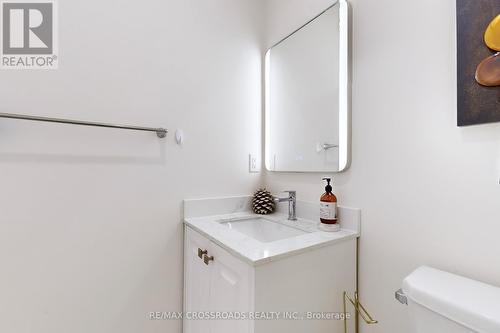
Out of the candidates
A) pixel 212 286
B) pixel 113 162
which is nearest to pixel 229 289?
pixel 212 286

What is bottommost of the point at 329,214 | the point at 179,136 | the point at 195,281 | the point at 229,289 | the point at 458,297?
the point at 195,281

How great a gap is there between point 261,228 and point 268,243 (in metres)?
0.43

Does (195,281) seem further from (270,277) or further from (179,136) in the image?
(179,136)

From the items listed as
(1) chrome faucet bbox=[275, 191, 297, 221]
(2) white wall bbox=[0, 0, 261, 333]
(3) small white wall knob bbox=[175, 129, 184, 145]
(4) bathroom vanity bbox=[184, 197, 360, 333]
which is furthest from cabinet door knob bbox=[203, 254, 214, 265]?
(3) small white wall knob bbox=[175, 129, 184, 145]

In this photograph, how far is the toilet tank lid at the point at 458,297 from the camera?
1.59 ft

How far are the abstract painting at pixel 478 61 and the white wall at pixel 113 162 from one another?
37.4 inches

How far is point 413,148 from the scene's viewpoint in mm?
776

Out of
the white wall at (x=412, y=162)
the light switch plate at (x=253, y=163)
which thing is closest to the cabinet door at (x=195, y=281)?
the light switch plate at (x=253, y=163)

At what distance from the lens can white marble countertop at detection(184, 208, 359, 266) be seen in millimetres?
694

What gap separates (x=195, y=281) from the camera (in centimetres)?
104

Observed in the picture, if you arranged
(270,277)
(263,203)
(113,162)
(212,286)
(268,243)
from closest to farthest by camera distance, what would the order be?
(270,277), (268,243), (212,286), (113,162), (263,203)

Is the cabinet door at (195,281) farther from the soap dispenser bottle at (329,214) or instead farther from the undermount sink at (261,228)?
the soap dispenser bottle at (329,214)

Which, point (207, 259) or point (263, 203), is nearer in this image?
point (207, 259)

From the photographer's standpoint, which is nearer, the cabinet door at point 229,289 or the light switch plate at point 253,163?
the cabinet door at point 229,289
